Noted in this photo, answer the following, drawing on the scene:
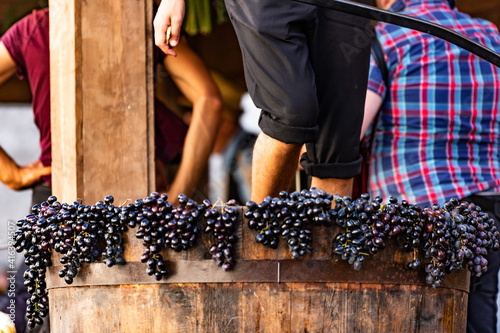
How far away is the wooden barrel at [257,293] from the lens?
4.49 ft

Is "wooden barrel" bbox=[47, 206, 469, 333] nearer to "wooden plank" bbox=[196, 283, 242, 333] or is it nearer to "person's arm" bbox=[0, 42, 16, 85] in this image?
"wooden plank" bbox=[196, 283, 242, 333]

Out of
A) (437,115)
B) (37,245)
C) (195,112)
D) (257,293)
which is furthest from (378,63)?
(37,245)

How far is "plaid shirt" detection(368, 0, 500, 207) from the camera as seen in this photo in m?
2.26

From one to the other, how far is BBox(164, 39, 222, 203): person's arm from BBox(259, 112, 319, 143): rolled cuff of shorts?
4.19 feet

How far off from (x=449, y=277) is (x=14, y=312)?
5.98ft

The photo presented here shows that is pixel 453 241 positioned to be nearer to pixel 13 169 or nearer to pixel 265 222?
pixel 265 222

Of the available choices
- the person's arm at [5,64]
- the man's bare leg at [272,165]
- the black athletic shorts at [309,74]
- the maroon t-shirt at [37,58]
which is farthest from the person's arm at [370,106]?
the person's arm at [5,64]

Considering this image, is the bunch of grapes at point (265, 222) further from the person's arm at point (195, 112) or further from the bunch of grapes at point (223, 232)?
the person's arm at point (195, 112)

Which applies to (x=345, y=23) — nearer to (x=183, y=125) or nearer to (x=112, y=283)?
(x=112, y=283)

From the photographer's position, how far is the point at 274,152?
5.36 ft

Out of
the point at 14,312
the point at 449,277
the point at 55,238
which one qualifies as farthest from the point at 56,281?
the point at 14,312

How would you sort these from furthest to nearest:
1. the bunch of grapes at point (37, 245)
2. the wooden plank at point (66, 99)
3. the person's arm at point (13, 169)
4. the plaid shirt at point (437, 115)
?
the person's arm at point (13, 169) → the plaid shirt at point (437, 115) → the wooden plank at point (66, 99) → the bunch of grapes at point (37, 245)

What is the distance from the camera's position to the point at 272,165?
1.65 metres

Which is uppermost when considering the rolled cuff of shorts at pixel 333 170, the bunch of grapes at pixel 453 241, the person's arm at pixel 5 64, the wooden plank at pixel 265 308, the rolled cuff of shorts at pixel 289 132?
the person's arm at pixel 5 64
